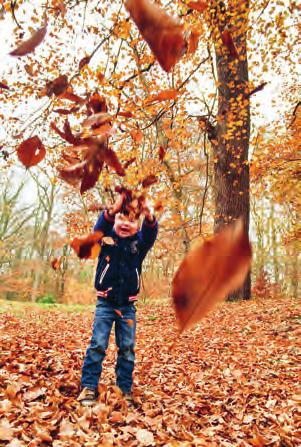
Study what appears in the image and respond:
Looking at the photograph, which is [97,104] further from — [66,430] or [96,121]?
[66,430]

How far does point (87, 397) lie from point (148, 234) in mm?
1277

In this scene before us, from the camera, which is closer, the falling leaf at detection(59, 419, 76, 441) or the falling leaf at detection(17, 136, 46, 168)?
the falling leaf at detection(17, 136, 46, 168)

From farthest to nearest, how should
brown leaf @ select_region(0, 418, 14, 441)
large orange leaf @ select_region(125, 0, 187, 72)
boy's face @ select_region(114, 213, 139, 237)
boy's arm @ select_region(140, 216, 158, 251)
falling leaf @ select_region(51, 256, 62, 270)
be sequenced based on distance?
boy's face @ select_region(114, 213, 139, 237) → boy's arm @ select_region(140, 216, 158, 251) → brown leaf @ select_region(0, 418, 14, 441) → falling leaf @ select_region(51, 256, 62, 270) → large orange leaf @ select_region(125, 0, 187, 72)

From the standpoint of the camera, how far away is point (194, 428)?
2586 mm

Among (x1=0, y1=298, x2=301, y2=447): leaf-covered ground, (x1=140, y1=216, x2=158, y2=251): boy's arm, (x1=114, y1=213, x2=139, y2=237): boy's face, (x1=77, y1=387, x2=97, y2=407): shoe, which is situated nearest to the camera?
(x1=0, y1=298, x2=301, y2=447): leaf-covered ground

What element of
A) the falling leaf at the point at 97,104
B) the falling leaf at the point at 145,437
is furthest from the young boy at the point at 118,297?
the falling leaf at the point at 97,104

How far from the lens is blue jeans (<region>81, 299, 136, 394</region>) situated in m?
2.83

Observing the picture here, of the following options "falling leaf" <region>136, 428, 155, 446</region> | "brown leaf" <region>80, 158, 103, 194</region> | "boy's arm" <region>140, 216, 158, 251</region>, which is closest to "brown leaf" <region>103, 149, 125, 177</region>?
"brown leaf" <region>80, 158, 103, 194</region>

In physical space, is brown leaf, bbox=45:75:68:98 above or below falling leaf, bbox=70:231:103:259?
above

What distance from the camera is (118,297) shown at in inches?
112

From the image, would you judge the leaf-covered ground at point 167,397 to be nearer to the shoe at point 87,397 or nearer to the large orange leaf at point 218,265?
the shoe at point 87,397

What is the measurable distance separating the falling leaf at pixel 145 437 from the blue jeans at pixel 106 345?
62 cm

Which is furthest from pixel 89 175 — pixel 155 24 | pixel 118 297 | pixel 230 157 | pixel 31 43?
pixel 230 157

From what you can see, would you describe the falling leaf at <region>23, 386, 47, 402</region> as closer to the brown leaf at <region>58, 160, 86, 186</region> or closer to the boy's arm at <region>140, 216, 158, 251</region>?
the boy's arm at <region>140, 216, 158, 251</region>
